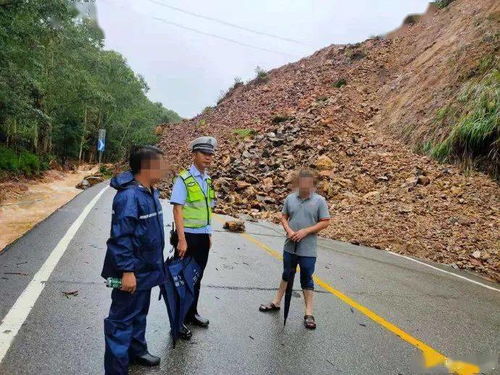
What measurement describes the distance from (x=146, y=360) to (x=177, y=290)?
639mm

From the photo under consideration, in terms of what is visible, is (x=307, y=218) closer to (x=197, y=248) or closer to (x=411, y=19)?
(x=197, y=248)

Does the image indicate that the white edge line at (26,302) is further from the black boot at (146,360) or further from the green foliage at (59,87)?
the green foliage at (59,87)

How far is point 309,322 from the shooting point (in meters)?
4.54

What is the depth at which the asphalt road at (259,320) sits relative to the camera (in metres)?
3.60

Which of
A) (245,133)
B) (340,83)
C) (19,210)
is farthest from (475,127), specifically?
(340,83)

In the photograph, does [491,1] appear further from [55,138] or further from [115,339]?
[55,138]

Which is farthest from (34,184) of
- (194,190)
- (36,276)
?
(194,190)

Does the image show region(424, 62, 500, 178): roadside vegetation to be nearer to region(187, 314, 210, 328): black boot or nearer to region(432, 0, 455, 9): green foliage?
region(187, 314, 210, 328): black boot

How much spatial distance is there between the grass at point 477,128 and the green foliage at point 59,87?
526 inches

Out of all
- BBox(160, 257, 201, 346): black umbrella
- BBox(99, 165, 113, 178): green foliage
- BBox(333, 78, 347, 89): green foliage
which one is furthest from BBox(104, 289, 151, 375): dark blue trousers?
BBox(99, 165, 113, 178): green foliage

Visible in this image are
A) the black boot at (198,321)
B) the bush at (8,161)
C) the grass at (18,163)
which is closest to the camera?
the black boot at (198,321)

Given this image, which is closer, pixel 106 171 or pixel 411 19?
pixel 411 19

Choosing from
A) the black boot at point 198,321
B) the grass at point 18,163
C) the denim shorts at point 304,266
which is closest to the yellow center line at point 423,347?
the denim shorts at point 304,266

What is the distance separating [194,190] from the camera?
412cm
